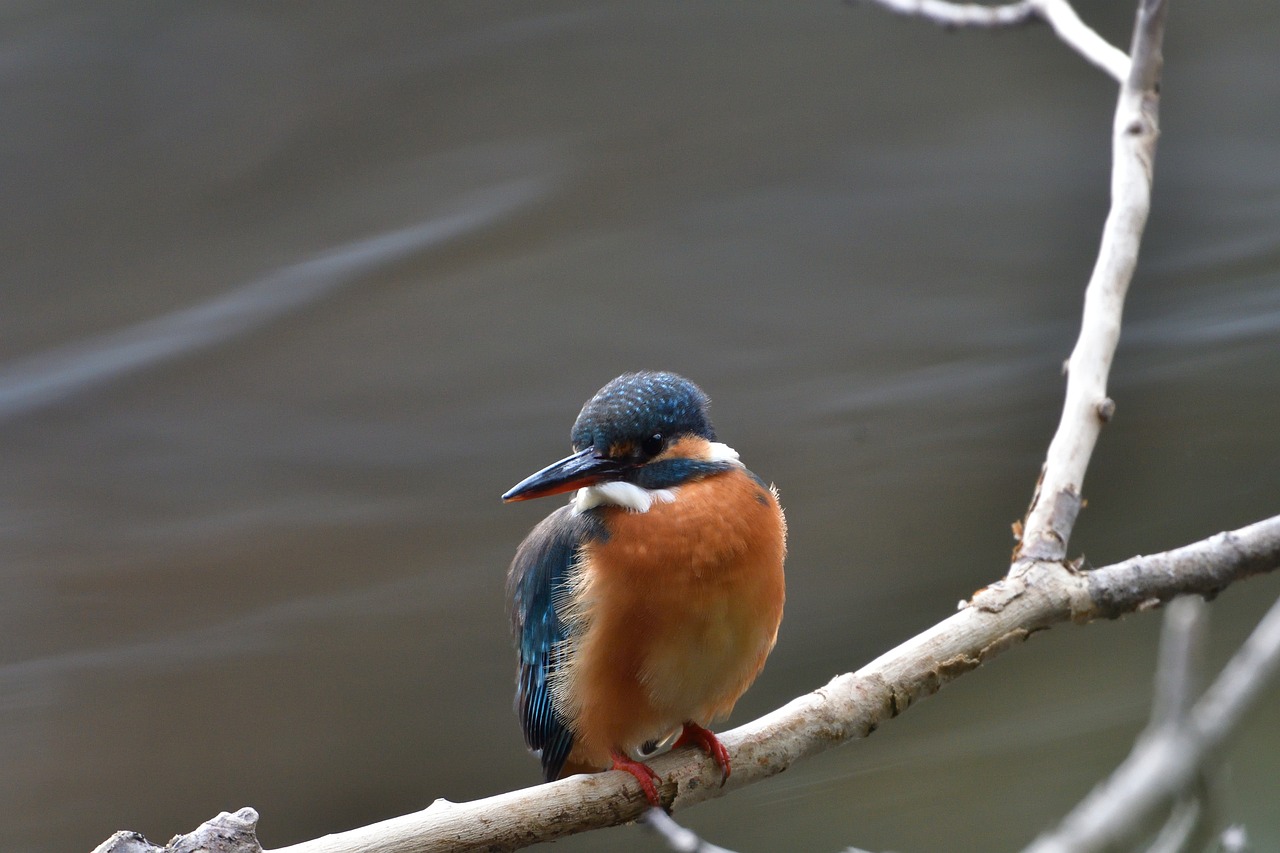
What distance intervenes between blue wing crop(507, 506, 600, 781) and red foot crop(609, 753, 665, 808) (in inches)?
5.9

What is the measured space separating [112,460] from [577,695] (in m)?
2.34

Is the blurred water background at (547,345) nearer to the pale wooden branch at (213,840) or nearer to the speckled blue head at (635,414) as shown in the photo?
the speckled blue head at (635,414)

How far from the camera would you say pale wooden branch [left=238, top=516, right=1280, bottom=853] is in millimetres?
1489

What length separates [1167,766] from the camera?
57 centimetres

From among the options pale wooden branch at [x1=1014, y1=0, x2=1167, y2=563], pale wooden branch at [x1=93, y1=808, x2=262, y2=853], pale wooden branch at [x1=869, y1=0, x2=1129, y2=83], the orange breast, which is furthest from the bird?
pale wooden branch at [x1=869, y1=0, x2=1129, y2=83]

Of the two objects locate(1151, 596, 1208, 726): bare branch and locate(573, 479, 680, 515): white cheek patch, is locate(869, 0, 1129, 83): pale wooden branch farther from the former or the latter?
locate(1151, 596, 1208, 726): bare branch

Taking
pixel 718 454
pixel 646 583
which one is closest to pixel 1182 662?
pixel 646 583

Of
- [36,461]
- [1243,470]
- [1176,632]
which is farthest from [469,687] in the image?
[1176,632]

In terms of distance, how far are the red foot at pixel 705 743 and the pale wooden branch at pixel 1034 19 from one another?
130 centimetres

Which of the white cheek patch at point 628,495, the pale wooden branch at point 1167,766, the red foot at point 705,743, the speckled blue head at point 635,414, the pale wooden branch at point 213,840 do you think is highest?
the speckled blue head at point 635,414

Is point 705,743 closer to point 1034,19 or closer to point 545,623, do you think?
point 545,623

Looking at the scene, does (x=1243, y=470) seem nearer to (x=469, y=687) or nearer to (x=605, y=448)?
(x=469, y=687)

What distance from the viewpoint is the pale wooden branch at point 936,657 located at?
1.49 m

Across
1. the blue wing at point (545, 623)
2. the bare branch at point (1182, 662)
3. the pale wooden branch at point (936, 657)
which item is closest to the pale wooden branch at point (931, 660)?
the pale wooden branch at point (936, 657)
